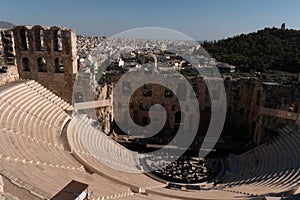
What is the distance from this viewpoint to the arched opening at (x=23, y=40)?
14.7 meters

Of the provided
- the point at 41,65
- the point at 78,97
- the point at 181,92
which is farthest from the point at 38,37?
the point at 181,92

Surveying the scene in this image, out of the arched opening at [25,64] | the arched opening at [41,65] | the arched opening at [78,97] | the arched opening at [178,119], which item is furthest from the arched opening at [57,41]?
the arched opening at [178,119]

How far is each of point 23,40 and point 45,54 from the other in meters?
1.67

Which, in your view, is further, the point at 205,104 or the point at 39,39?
the point at 205,104

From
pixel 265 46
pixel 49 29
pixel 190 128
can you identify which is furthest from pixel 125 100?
pixel 265 46

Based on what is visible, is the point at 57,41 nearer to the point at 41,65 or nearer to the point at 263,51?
the point at 41,65

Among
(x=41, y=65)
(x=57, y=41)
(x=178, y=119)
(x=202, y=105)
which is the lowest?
(x=178, y=119)

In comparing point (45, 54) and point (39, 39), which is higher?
point (39, 39)

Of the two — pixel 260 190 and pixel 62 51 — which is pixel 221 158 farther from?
pixel 62 51

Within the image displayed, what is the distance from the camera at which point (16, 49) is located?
15.0 metres

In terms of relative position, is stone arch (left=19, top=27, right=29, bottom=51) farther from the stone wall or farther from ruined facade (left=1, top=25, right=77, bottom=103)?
the stone wall

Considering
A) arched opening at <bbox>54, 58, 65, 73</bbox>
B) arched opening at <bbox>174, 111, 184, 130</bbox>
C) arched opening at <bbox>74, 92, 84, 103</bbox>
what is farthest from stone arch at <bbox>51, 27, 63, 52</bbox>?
arched opening at <bbox>174, 111, 184, 130</bbox>

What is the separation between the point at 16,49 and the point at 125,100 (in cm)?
800

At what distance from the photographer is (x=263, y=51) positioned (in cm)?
3112
